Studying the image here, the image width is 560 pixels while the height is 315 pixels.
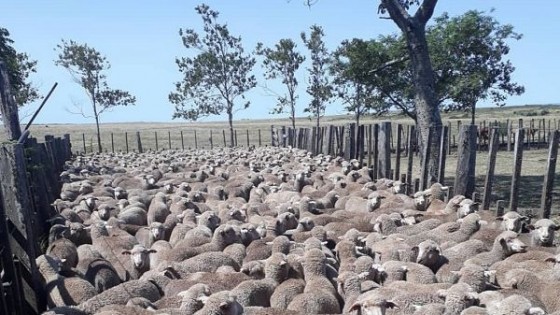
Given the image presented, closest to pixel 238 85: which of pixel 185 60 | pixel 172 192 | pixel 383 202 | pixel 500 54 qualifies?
pixel 185 60

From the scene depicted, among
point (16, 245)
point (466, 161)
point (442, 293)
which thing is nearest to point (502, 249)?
point (442, 293)

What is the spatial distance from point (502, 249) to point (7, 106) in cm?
860

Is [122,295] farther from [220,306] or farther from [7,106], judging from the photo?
[7,106]

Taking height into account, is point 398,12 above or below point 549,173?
above

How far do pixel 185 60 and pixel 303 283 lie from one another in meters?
45.0

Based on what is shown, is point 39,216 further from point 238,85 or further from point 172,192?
point 238,85

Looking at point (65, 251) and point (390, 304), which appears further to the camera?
point (65, 251)

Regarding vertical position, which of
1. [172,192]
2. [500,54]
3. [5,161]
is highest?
[500,54]

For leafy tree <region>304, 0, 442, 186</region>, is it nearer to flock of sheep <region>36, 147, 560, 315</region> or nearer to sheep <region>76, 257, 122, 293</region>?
flock of sheep <region>36, 147, 560, 315</region>

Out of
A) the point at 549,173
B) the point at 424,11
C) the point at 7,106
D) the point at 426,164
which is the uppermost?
the point at 424,11

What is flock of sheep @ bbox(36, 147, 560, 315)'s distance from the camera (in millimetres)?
5645

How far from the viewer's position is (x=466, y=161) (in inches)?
415

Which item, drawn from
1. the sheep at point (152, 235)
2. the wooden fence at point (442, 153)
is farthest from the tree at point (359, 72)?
the sheep at point (152, 235)

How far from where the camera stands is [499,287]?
20.5 ft
